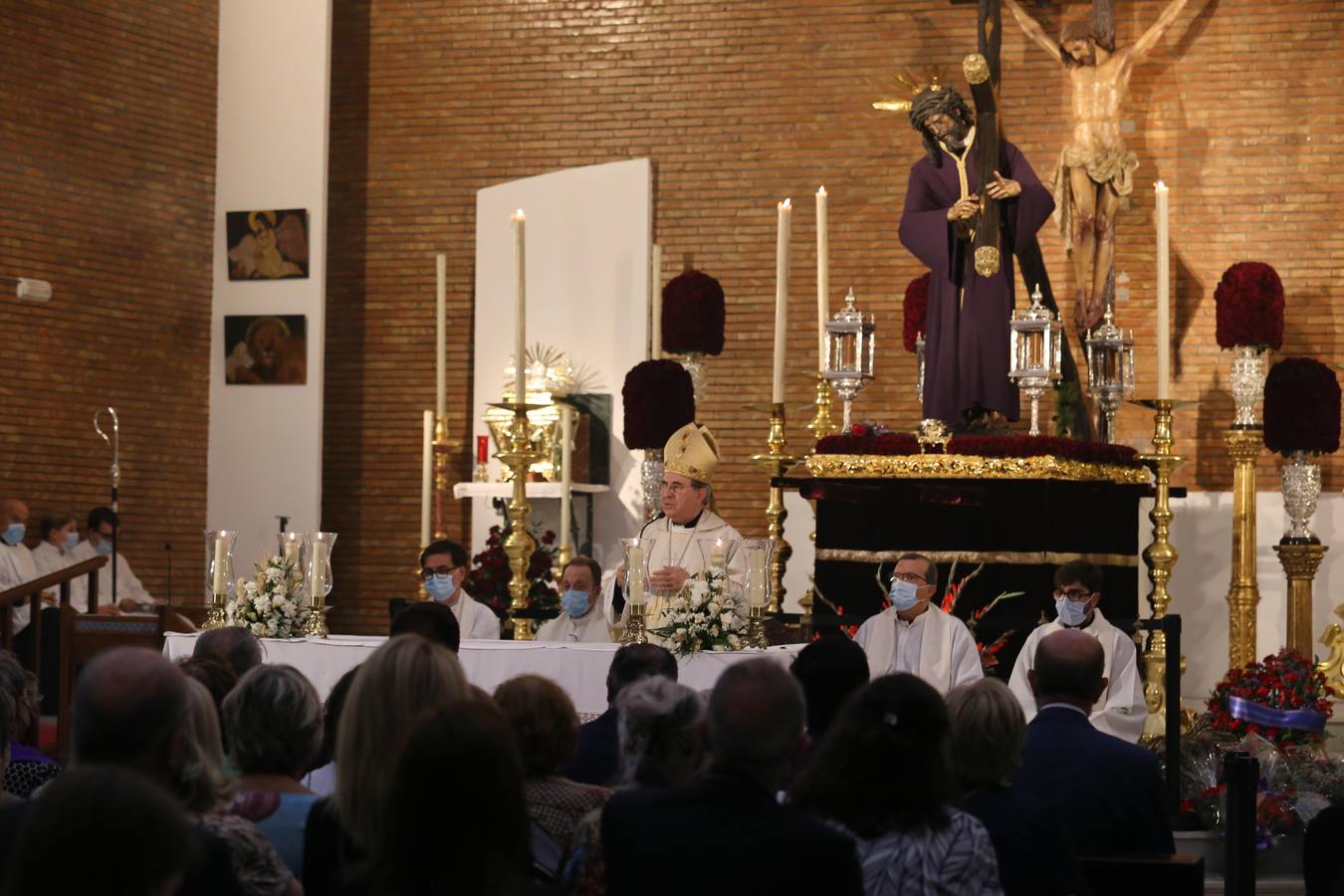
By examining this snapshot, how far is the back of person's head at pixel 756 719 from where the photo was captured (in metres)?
3.13

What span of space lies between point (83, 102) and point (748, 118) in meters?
4.87

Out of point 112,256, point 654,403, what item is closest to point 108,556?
point 112,256

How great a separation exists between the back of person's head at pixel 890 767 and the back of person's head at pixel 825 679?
1.04 m

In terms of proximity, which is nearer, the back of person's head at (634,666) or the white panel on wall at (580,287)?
the back of person's head at (634,666)

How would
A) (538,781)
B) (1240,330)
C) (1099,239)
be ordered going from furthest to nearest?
(1099,239), (1240,330), (538,781)

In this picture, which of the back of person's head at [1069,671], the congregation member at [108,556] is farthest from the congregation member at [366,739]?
the congregation member at [108,556]

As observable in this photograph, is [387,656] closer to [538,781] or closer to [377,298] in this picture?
[538,781]

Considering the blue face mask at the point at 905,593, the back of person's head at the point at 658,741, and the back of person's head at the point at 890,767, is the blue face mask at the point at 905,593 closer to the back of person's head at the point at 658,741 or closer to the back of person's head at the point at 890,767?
the back of person's head at the point at 658,741

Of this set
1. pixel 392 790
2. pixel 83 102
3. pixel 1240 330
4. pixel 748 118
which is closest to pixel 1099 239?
pixel 1240 330

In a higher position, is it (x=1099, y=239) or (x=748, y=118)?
(x=748, y=118)

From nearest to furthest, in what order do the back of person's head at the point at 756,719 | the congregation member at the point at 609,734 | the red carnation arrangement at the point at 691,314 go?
the back of person's head at the point at 756,719 → the congregation member at the point at 609,734 → the red carnation arrangement at the point at 691,314

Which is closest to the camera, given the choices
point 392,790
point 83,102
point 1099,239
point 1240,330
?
point 392,790

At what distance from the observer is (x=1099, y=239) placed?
12.4 metres

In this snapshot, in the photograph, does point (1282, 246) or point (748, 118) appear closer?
point (1282, 246)
